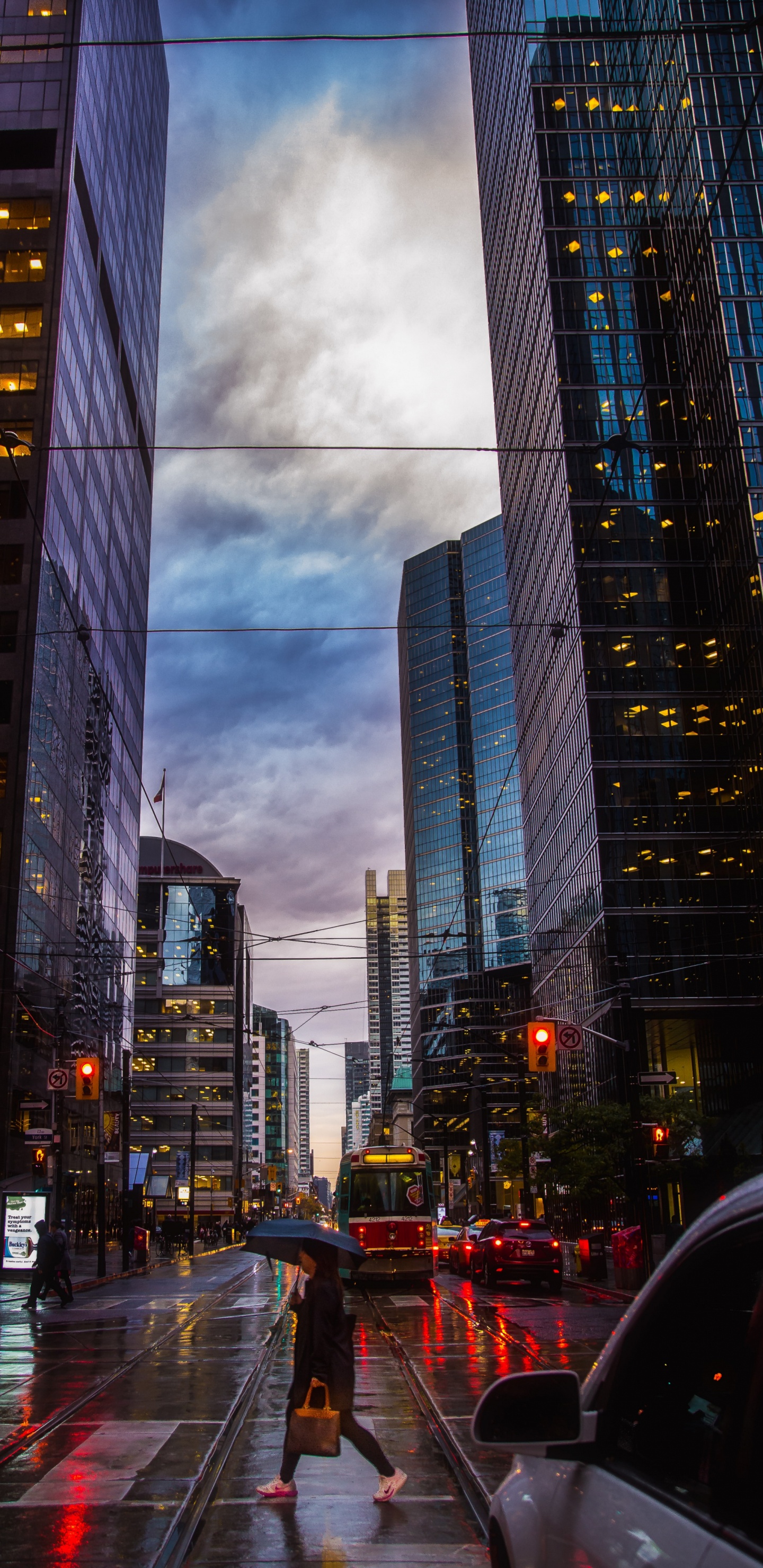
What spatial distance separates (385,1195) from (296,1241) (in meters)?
23.2

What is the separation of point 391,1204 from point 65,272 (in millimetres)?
49684

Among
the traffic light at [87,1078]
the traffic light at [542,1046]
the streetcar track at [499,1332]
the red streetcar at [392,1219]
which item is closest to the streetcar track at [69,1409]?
the streetcar track at [499,1332]

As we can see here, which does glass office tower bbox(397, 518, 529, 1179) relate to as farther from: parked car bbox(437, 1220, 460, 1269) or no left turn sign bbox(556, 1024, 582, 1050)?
no left turn sign bbox(556, 1024, 582, 1050)

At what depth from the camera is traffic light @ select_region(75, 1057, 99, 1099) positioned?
33781mm

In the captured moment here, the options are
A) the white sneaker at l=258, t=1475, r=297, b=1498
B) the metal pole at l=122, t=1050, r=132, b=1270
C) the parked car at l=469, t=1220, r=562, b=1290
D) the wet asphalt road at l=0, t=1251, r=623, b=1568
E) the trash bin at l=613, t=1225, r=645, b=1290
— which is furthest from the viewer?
the metal pole at l=122, t=1050, r=132, b=1270

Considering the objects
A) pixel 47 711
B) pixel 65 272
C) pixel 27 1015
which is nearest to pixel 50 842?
pixel 47 711

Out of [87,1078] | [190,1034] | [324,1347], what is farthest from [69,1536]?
[190,1034]

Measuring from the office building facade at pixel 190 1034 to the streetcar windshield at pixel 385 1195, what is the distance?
85.3 meters

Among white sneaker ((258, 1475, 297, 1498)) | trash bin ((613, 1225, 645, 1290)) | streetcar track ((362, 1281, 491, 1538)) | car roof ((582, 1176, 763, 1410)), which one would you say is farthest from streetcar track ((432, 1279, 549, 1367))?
car roof ((582, 1176, 763, 1410))

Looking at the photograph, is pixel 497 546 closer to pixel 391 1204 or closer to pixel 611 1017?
pixel 611 1017

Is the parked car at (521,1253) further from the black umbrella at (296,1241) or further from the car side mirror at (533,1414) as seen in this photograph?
the car side mirror at (533,1414)

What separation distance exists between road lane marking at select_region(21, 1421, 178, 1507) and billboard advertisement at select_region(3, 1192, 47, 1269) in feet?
82.1

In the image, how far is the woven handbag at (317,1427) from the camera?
25.5 ft

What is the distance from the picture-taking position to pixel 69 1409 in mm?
11844
